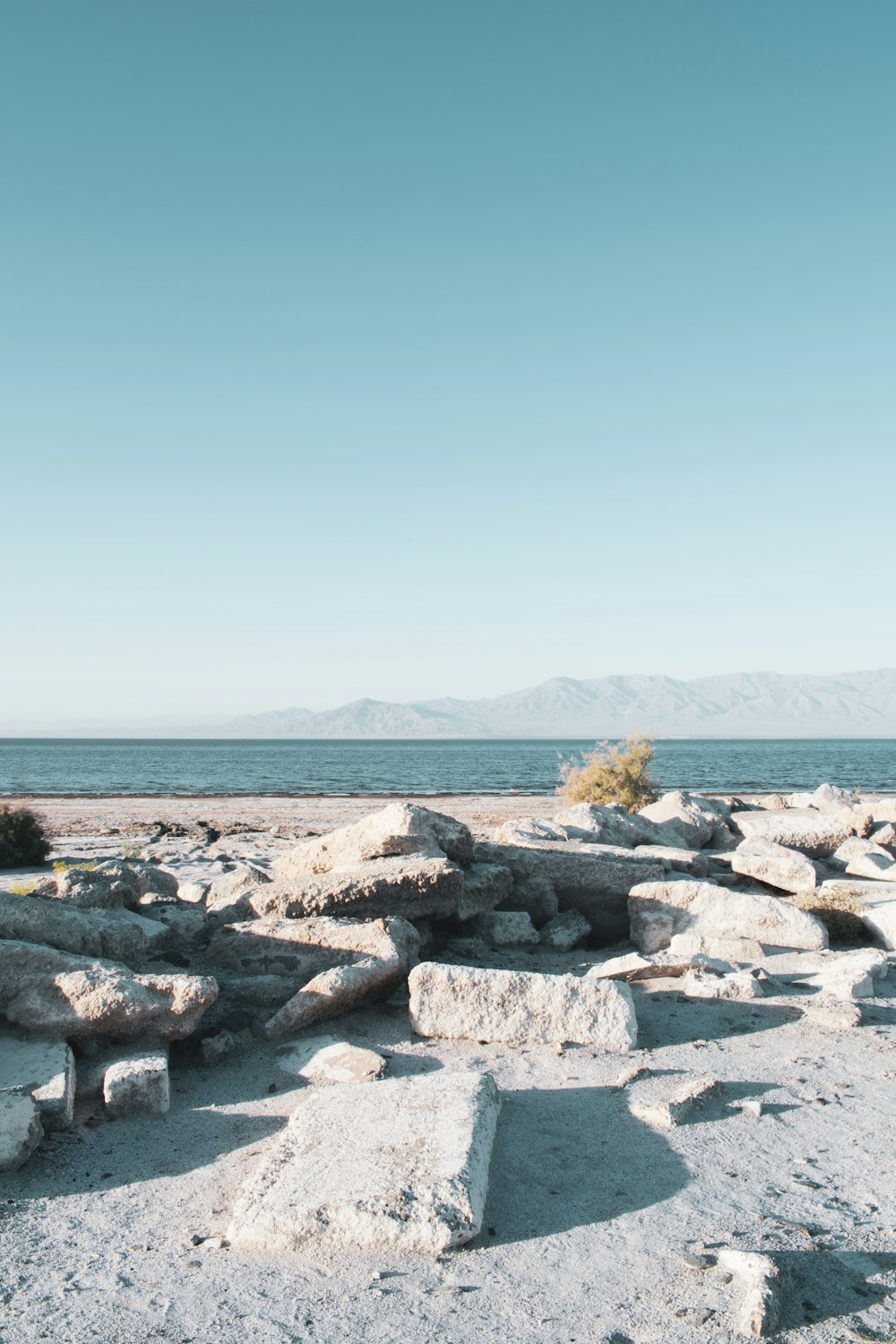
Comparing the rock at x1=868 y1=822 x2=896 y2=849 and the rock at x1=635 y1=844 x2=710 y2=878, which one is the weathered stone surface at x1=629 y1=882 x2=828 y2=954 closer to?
the rock at x1=635 y1=844 x2=710 y2=878

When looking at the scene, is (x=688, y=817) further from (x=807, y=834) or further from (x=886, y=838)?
(x=807, y=834)

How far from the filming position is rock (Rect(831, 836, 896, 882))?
11.9 m

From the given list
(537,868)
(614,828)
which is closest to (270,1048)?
(537,868)

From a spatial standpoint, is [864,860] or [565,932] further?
[864,860]

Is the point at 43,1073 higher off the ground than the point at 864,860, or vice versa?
the point at 864,860

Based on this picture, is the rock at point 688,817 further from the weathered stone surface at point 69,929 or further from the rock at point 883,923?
the weathered stone surface at point 69,929

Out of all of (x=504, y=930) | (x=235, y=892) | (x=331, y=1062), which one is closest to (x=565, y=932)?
(x=504, y=930)

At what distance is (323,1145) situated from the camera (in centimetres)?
453

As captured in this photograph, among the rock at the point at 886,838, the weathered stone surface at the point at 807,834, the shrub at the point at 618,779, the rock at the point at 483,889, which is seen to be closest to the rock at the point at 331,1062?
the rock at the point at 483,889

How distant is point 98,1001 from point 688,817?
12285mm

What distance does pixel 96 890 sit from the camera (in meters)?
8.56

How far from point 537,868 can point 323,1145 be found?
5909 mm

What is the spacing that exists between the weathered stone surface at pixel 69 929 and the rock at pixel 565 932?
4122 millimetres

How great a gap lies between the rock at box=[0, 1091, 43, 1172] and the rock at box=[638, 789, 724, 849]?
1215 cm
